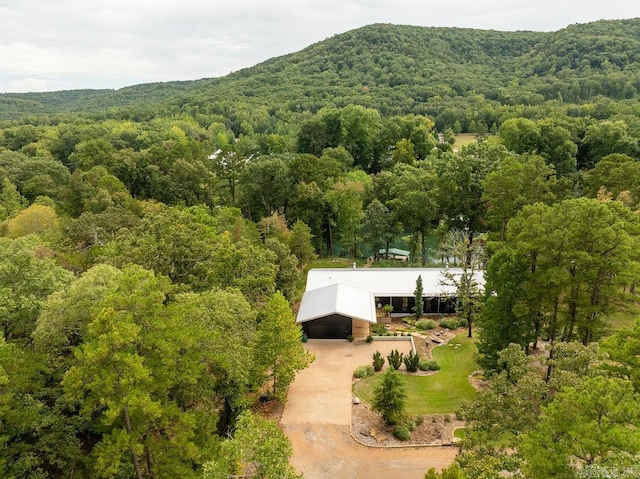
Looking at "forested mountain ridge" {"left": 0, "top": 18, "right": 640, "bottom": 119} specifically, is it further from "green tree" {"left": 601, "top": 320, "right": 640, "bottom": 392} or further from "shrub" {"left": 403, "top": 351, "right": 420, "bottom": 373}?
"green tree" {"left": 601, "top": 320, "right": 640, "bottom": 392}

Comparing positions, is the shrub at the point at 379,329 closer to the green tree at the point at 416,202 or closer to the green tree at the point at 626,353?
the green tree at the point at 416,202

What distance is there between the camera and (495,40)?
13100 centimetres

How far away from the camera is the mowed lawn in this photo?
2123 centimetres

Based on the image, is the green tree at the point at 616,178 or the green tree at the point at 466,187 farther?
the green tree at the point at 466,187

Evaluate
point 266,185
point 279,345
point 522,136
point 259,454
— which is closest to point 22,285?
point 279,345

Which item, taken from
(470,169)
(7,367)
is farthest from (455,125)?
(7,367)

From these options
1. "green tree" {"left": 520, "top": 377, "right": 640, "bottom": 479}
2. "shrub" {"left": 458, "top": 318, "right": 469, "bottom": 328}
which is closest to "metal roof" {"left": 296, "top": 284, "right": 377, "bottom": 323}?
"shrub" {"left": 458, "top": 318, "right": 469, "bottom": 328}

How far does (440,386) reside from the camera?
74.6 ft

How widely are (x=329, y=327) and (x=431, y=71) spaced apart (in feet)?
333

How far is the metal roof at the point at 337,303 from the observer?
27.6 meters

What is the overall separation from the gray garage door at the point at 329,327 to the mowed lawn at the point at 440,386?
15.0ft

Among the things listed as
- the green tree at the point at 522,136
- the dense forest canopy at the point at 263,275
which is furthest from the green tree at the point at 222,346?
the green tree at the point at 522,136

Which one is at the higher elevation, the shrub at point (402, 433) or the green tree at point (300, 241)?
the green tree at point (300, 241)

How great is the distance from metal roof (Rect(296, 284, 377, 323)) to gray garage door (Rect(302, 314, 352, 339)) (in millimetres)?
482
